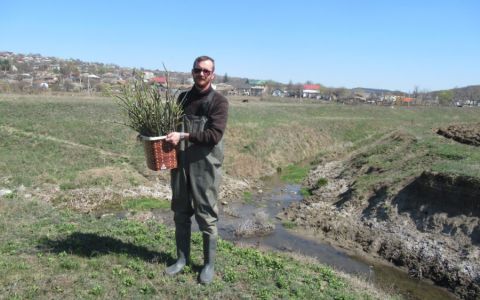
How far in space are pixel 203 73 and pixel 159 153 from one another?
4.36ft

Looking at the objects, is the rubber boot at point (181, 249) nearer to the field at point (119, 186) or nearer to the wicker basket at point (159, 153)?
the field at point (119, 186)

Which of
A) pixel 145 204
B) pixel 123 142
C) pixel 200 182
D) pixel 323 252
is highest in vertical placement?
pixel 200 182

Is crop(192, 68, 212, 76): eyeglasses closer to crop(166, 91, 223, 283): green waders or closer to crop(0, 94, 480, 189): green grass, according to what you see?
crop(166, 91, 223, 283): green waders

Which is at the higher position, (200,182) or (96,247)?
(200,182)

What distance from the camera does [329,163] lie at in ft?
99.3

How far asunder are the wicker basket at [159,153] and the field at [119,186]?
1801 millimetres

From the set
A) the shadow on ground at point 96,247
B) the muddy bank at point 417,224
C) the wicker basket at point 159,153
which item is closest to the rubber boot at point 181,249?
the shadow on ground at point 96,247

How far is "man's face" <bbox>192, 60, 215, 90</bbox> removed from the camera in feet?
19.4

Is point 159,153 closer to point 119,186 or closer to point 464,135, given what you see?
point 119,186

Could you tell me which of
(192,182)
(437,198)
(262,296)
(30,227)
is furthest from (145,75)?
(437,198)

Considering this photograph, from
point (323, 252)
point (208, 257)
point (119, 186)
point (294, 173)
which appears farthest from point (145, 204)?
point (294, 173)

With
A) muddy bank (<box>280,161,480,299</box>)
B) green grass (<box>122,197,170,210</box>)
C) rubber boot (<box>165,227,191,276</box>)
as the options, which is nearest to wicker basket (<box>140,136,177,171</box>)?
rubber boot (<box>165,227,191,276</box>)

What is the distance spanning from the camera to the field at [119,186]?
6.39m

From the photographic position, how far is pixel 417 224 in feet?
51.5
